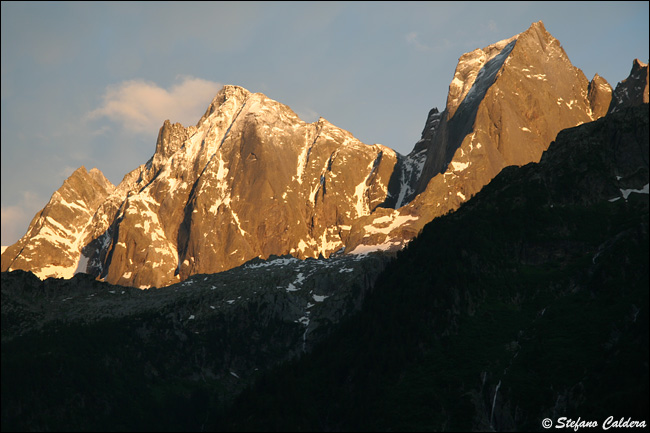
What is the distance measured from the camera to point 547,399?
196 metres

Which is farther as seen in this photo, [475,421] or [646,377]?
[475,421]

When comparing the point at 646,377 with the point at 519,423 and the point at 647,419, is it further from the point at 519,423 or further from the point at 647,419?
the point at 519,423

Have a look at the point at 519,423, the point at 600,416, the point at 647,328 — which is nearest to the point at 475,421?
the point at 519,423

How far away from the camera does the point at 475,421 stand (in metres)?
199

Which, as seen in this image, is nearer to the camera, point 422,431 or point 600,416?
point 600,416

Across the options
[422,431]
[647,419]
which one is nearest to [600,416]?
[647,419]

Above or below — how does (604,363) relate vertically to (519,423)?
above

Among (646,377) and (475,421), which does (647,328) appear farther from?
(475,421)

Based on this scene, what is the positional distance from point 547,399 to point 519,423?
9.07 meters

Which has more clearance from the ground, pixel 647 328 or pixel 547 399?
pixel 647 328

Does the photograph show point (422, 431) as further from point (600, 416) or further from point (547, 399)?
point (600, 416)

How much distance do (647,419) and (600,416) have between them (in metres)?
11.2

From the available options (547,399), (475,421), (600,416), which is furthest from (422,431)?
(600,416)

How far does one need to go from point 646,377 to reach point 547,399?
84.1 feet
